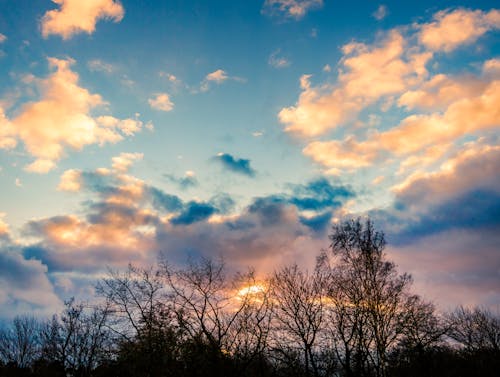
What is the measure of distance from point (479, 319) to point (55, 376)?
6664cm

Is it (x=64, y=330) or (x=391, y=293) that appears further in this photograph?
(x=64, y=330)

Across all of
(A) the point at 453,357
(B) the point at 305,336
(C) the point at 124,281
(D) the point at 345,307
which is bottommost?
(A) the point at 453,357

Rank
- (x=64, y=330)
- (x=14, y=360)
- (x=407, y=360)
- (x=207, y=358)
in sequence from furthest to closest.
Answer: (x=14, y=360)
(x=64, y=330)
(x=407, y=360)
(x=207, y=358)

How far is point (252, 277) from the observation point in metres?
28.2

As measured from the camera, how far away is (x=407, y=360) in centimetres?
4478

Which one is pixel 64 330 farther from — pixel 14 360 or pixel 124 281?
pixel 124 281

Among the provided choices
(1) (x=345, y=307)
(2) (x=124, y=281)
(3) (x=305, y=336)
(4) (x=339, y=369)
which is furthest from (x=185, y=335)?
(4) (x=339, y=369)

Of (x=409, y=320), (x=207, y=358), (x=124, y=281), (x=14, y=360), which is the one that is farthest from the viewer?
(x=14, y=360)

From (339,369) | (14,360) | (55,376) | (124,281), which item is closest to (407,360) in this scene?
(339,369)

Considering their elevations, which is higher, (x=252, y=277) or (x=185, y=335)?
(x=252, y=277)

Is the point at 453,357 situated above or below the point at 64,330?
below

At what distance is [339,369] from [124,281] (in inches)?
799

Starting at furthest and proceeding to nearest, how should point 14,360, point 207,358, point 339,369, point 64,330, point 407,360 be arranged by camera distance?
point 14,360 < point 64,330 < point 407,360 < point 339,369 < point 207,358

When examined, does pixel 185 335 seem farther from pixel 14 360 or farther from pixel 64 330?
pixel 14 360
